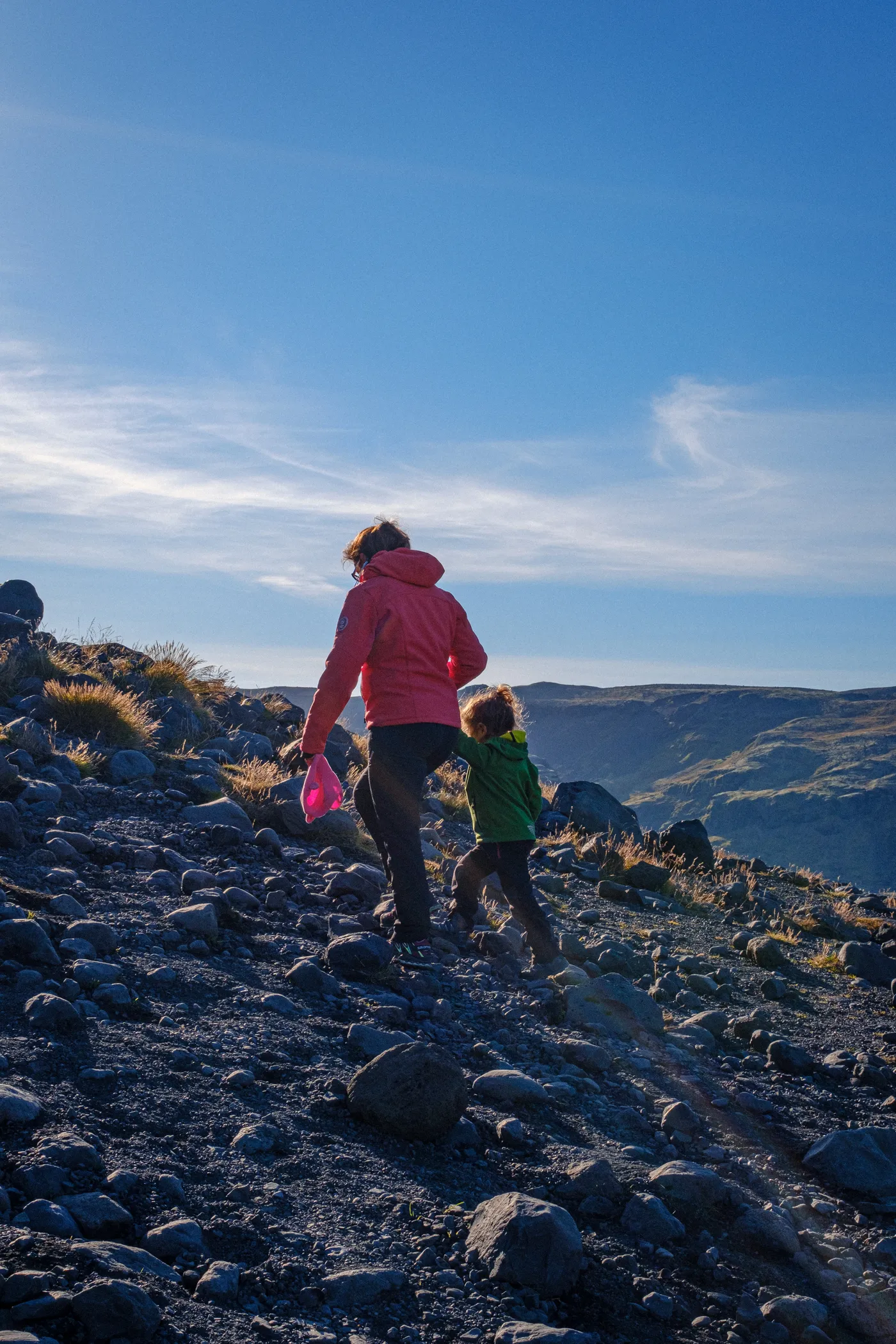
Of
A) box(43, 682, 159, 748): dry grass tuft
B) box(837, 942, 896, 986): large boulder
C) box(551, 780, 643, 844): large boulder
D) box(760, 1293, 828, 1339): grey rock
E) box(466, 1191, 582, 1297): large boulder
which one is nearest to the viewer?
box(466, 1191, 582, 1297): large boulder

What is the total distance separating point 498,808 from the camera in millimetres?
5898

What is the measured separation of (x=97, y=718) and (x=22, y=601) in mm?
5456

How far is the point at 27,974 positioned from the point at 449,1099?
1.46 meters

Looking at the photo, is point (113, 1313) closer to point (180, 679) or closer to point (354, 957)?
point (354, 957)

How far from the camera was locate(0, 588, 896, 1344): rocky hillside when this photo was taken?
6.89 ft

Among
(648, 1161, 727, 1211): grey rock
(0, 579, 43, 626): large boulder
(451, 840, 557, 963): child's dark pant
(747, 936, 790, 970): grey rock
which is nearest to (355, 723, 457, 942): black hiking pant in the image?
(451, 840, 557, 963): child's dark pant

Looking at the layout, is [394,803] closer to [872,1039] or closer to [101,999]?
[101,999]

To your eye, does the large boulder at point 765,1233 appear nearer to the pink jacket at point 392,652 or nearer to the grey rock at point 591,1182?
the grey rock at point 591,1182

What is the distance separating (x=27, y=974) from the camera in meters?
3.28

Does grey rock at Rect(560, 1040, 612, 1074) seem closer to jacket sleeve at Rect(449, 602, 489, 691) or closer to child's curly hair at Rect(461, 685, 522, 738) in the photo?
jacket sleeve at Rect(449, 602, 489, 691)

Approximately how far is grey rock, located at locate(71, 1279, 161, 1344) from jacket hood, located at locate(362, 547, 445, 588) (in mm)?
3774

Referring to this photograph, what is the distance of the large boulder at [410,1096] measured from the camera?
2.94 m

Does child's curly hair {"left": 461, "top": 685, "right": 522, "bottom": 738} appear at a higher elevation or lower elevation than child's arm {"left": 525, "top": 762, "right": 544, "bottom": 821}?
higher

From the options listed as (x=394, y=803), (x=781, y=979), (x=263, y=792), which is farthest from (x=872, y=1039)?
(x=263, y=792)
